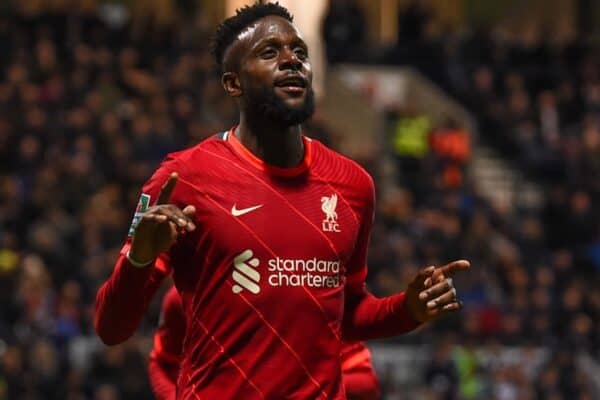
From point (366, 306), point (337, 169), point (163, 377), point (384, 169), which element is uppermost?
point (337, 169)

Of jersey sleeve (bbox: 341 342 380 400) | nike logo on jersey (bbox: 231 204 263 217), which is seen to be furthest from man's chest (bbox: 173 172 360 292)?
jersey sleeve (bbox: 341 342 380 400)

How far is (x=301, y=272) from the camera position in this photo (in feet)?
16.3

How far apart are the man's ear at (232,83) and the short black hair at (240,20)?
0.09 meters

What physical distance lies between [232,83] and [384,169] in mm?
14835

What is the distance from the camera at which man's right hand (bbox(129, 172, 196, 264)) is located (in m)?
4.50

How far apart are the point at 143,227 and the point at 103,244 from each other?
396 inches

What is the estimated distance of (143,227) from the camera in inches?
179

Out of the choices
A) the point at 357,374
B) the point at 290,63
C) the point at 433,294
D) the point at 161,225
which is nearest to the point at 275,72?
the point at 290,63

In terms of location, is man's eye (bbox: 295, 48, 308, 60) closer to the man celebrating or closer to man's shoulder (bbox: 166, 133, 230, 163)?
the man celebrating

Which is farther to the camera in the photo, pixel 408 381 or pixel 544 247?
pixel 544 247

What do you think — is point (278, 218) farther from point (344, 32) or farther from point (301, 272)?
point (344, 32)

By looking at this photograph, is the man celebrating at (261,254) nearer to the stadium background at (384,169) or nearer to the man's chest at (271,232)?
the man's chest at (271,232)

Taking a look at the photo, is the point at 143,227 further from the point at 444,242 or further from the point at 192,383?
the point at 444,242

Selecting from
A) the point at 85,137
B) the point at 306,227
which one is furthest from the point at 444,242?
the point at 306,227
